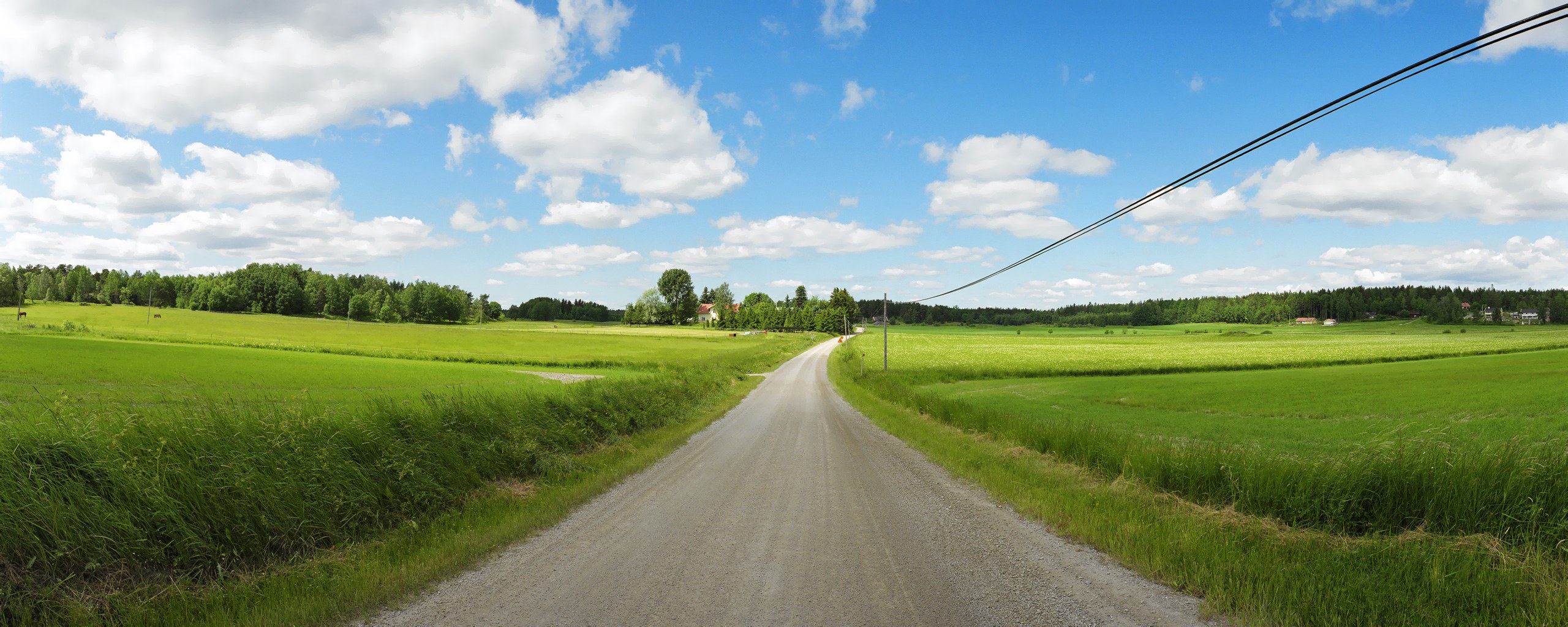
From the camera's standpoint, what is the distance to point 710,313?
194 meters

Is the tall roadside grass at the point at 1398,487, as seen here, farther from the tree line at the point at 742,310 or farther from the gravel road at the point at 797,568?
the tree line at the point at 742,310

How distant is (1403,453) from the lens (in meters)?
8.31

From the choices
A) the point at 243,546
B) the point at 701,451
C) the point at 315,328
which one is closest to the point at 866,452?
the point at 701,451

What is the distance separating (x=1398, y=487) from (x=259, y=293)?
17859 cm

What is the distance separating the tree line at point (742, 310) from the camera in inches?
6068

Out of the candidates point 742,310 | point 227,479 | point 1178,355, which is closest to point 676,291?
point 742,310

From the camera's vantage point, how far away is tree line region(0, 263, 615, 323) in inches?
5251

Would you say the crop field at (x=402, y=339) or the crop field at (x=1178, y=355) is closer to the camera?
the crop field at (x=1178, y=355)

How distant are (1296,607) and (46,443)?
12.3m

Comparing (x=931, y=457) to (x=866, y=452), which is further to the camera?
(x=866, y=452)

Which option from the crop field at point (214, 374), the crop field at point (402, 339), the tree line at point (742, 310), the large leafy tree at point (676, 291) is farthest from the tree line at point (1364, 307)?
the crop field at point (214, 374)

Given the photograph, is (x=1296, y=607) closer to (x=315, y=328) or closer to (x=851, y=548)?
(x=851, y=548)

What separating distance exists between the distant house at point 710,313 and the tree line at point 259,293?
210ft

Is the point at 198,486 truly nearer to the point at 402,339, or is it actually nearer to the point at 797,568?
the point at 797,568
